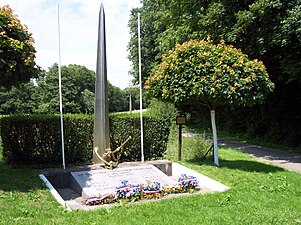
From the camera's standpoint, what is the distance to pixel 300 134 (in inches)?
571

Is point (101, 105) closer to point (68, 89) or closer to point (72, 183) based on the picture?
point (72, 183)

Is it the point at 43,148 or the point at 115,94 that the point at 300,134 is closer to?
the point at 43,148

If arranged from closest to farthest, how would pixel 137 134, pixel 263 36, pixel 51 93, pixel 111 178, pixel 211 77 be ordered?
pixel 111 178
pixel 211 77
pixel 137 134
pixel 263 36
pixel 51 93

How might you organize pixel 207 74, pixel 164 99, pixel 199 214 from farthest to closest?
1. pixel 164 99
2. pixel 207 74
3. pixel 199 214

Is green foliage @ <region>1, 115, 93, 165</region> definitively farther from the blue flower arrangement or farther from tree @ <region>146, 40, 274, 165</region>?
the blue flower arrangement

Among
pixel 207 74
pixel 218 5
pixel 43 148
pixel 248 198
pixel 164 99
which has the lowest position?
pixel 248 198

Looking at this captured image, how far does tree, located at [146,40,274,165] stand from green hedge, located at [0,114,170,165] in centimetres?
189

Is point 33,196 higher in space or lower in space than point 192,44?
lower

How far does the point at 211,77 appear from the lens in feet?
26.1

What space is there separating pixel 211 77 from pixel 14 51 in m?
4.61

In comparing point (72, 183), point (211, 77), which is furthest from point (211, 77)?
point (72, 183)

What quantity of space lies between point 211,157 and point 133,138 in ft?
8.61

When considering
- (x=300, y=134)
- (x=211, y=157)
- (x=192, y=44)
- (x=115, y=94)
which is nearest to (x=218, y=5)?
(x=192, y=44)

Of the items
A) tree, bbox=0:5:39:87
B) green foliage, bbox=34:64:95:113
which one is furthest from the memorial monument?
green foliage, bbox=34:64:95:113
